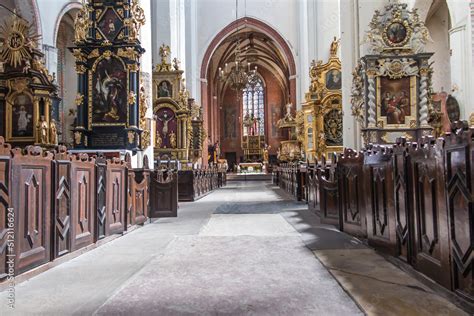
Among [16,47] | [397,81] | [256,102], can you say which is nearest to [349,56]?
[397,81]

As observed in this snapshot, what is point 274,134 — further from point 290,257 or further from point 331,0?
point 290,257

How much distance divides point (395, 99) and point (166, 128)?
30.5ft

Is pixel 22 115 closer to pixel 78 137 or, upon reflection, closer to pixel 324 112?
pixel 78 137

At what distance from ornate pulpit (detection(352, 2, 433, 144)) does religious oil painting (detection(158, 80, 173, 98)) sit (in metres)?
8.69

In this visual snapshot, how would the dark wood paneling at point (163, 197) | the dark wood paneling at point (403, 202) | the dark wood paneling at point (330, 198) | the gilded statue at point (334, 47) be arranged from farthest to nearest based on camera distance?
the gilded statue at point (334, 47) < the dark wood paneling at point (163, 197) < the dark wood paneling at point (330, 198) < the dark wood paneling at point (403, 202)

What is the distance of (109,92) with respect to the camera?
8.71m

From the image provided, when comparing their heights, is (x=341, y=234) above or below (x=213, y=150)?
below

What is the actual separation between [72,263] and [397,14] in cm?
879

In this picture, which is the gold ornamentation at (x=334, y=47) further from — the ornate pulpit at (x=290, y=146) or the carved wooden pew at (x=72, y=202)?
the carved wooden pew at (x=72, y=202)

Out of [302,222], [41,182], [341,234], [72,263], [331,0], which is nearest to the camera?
[41,182]

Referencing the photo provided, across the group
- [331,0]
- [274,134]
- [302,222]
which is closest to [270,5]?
[331,0]

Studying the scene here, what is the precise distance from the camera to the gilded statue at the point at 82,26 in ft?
28.5

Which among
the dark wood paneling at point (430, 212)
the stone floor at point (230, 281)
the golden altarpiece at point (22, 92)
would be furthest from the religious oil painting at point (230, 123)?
the dark wood paneling at point (430, 212)

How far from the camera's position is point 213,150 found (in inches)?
1088
